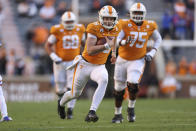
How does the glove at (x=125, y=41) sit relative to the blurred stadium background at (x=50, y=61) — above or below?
above

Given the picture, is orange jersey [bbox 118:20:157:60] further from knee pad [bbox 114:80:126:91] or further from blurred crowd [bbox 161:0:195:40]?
blurred crowd [bbox 161:0:195:40]

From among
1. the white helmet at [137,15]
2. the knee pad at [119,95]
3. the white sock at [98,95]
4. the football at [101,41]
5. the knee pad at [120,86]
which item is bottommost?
the knee pad at [119,95]

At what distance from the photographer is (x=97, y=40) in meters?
8.74

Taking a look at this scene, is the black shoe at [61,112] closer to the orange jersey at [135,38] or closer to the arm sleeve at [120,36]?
the orange jersey at [135,38]

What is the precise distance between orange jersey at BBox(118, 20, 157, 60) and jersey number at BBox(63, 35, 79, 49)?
5.75 feet

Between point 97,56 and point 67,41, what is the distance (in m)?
2.42

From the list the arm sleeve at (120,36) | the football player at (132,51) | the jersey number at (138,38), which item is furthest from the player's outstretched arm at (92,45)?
the jersey number at (138,38)

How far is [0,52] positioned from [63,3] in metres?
2.92

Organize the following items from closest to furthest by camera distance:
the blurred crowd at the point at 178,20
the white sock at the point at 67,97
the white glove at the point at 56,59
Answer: the white sock at the point at 67,97 → the white glove at the point at 56,59 → the blurred crowd at the point at 178,20

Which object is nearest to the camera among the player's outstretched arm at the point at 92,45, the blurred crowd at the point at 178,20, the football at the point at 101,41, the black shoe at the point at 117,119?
the player's outstretched arm at the point at 92,45

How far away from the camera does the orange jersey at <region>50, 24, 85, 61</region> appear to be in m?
11.1

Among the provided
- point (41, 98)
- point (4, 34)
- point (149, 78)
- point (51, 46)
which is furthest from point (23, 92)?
point (51, 46)

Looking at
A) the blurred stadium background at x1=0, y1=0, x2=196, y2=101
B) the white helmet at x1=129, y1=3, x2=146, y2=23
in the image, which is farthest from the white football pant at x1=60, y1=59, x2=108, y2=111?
the blurred stadium background at x1=0, y1=0, x2=196, y2=101

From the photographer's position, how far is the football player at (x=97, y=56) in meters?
8.54
